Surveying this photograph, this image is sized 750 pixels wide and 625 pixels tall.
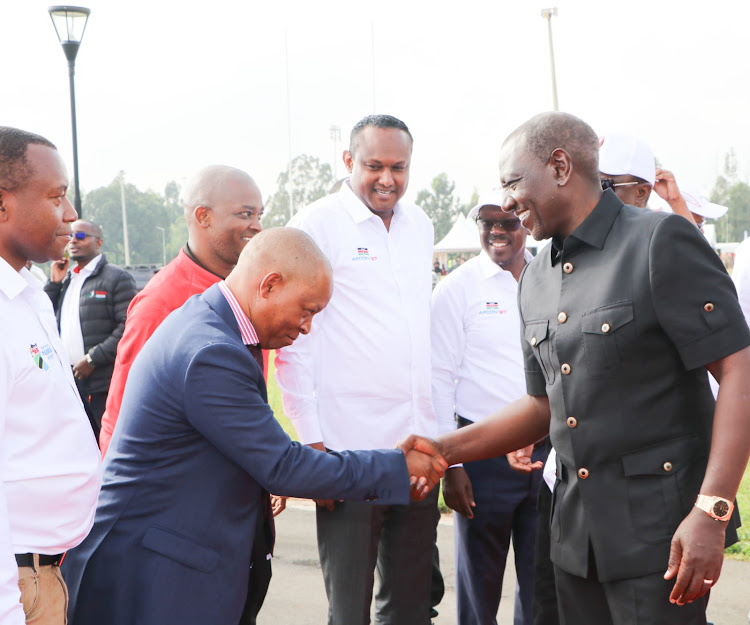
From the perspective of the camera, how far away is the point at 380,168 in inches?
153

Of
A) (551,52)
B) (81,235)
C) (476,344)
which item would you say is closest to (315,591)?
(476,344)

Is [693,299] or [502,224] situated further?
[502,224]

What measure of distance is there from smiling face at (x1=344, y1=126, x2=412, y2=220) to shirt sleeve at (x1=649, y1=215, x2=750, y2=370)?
1762 mm

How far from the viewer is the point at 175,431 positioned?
98.4 inches

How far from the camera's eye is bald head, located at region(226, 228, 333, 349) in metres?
2.68

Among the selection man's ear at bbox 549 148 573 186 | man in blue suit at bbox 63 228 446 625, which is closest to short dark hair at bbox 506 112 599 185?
man's ear at bbox 549 148 573 186

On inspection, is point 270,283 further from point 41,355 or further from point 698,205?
point 698,205

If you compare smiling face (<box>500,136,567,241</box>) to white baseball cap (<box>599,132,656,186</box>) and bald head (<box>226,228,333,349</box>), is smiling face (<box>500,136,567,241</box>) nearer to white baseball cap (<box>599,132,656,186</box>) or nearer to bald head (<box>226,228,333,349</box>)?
bald head (<box>226,228,333,349</box>)

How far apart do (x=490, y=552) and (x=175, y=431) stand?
223cm

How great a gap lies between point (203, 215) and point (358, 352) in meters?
0.97

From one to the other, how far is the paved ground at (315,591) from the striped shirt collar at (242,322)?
2653 millimetres

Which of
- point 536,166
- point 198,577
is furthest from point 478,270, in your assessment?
point 198,577

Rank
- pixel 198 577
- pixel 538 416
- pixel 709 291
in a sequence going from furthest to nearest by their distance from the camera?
pixel 538 416 → pixel 198 577 → pixel 709 291

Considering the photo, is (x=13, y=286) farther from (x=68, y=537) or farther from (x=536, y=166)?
(x=536, y=166)
